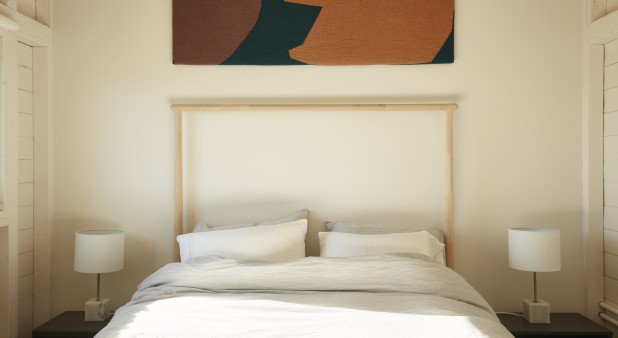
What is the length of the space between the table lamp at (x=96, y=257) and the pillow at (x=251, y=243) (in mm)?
350

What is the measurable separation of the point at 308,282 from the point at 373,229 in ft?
2.36

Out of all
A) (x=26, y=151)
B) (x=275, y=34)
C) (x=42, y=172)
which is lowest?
(x=42, y=172)

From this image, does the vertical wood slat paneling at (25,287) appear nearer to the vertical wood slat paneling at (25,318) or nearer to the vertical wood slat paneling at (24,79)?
the vertical wood slat paneling at (25,318)

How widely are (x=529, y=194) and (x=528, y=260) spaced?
47cm

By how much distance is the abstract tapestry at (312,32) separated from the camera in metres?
3.49

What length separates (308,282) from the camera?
9.08 feet

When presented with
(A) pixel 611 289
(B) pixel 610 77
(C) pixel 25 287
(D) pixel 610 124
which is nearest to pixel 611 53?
(B) pixel 610 77

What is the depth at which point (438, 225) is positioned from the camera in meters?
3.48

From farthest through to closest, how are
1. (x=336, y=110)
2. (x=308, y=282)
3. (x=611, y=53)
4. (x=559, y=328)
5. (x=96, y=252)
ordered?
(x=336, y=110), (x=611, y=53), (x=96, y=252), (x=559, y=328), (x=308, y=282)

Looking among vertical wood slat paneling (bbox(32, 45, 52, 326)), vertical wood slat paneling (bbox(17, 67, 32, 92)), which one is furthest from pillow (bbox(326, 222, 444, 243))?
vertical wood slat paneling (bbox(17, 67, 32, 92))

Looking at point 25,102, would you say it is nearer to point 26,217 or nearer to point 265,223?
point 26,217

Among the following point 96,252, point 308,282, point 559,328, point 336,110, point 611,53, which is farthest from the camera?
point 336,110

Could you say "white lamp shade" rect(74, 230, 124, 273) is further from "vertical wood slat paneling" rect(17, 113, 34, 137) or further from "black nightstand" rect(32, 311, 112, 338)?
"vertical wood slat paneling" rect(17, 113, 34, 137)

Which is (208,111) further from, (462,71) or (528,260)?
(528,260)
